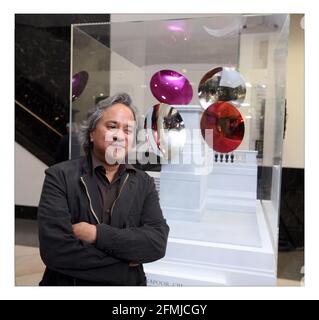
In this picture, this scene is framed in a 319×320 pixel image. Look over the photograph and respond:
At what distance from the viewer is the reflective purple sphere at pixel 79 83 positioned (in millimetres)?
1433

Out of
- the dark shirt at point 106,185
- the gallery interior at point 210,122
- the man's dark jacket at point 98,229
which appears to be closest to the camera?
the man's dark jacket at point 98,229

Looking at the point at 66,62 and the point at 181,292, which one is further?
the point at 66,62

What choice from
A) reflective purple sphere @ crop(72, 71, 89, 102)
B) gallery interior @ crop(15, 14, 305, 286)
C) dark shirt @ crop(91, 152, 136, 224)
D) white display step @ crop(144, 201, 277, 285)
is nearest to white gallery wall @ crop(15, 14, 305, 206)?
gallery interior @ crop(15, 14, 305, 286)

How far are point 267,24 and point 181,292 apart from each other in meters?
1.13

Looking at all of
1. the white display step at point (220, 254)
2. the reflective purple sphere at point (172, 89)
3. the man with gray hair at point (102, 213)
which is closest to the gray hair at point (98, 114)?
the man with gray hair at point (102, 213)

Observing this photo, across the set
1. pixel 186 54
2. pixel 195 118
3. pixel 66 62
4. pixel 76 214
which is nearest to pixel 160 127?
pixel 195 118

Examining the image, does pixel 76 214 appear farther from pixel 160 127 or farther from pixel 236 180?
pixel 236 180

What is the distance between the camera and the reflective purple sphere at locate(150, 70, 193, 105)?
135 cm

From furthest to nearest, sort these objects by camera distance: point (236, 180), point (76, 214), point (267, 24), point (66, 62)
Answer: point (66, 62) < point (236, 180) < point (267, 24) < point (76, 214)

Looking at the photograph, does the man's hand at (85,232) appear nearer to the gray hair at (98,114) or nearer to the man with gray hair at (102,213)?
the man with gray hair at (102,213)

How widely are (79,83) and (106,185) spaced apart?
0.55 metres

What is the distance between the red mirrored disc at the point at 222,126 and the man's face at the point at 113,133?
34cm

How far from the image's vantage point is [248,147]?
1376 millimetres

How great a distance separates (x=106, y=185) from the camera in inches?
46.5
